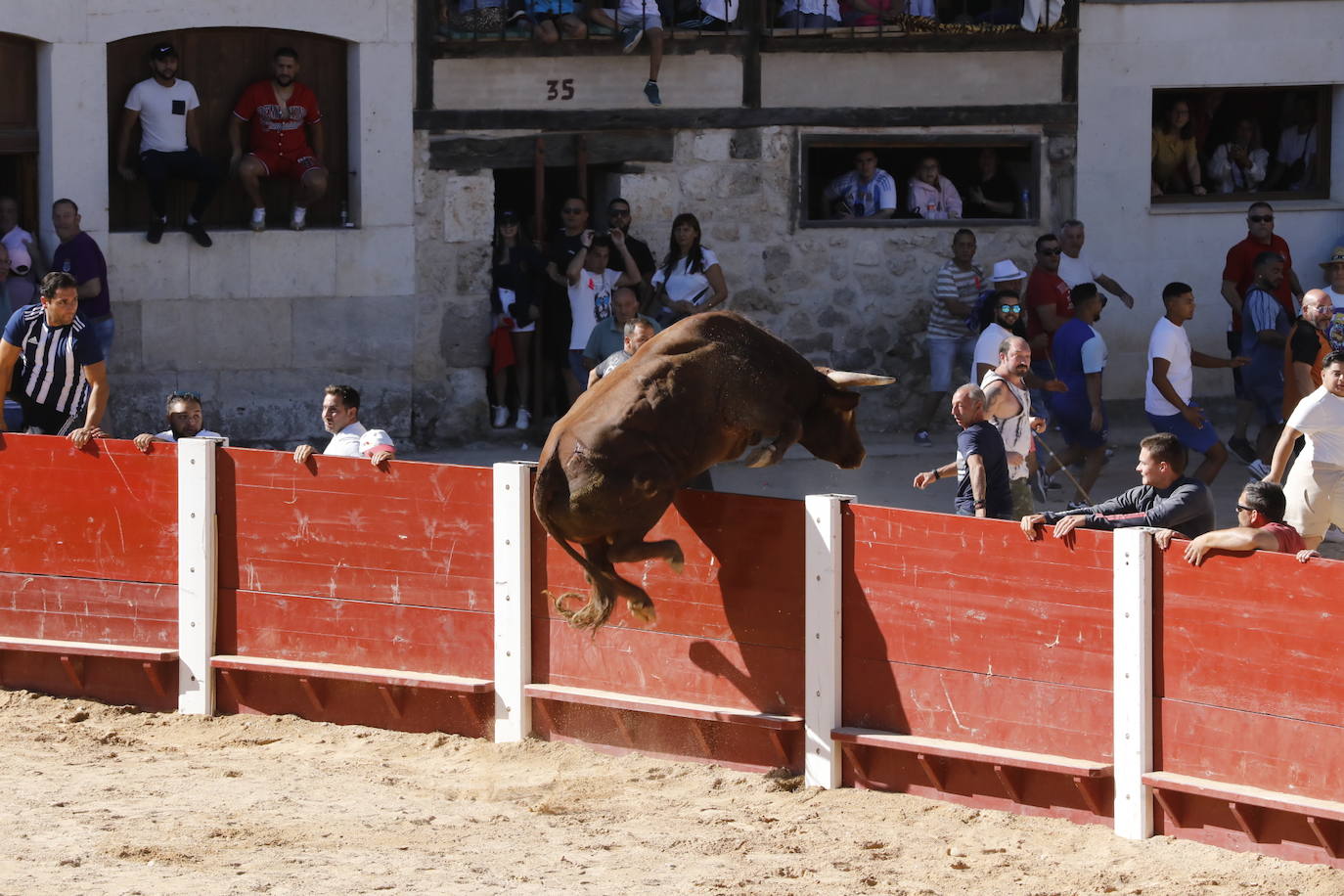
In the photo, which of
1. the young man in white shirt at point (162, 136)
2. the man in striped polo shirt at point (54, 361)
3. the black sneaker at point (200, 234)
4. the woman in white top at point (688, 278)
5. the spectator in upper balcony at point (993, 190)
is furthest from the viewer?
the spectator in upper balcony at point (993, 190)

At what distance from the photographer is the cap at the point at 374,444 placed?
8.02 metres

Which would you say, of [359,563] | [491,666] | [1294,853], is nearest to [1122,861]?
[1294,853]

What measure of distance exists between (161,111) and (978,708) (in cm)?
782

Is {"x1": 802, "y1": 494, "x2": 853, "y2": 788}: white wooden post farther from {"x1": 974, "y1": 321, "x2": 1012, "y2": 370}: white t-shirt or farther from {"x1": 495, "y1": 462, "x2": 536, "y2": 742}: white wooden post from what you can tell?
{"x1": 974, "y1": 321, "x2": 1012, "y2": 370}: white t-shirt

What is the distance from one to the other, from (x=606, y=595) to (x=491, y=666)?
36.8 inches

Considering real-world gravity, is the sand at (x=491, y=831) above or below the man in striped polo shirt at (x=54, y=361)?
below

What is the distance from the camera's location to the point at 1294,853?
6.18 metres

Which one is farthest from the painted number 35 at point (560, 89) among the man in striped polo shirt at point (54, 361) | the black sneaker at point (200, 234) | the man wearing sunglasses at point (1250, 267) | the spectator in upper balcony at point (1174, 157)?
the man in striped polo shirt at point (54, 361)

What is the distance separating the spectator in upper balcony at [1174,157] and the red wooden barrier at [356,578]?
853 cm

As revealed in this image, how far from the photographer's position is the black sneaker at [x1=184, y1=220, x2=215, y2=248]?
1291 cm

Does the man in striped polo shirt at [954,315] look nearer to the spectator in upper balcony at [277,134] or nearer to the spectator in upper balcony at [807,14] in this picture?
the spectator in upper balcony at [807,14]

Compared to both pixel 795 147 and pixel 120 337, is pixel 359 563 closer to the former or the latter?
pixel 120 337

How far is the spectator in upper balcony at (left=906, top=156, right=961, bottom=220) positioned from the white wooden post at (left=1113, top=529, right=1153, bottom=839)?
318 inches

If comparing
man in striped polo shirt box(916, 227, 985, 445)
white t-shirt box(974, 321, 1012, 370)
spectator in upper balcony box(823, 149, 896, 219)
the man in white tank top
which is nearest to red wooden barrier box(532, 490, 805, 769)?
the man in white tank top
